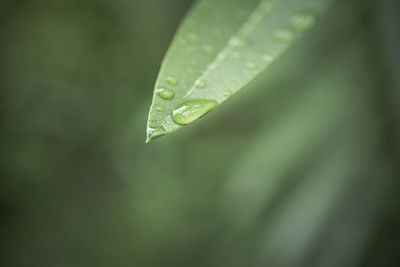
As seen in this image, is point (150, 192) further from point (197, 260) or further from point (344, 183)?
point (344, 183)

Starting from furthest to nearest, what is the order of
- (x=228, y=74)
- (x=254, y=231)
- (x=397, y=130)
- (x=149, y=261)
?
(x=149, y=261) → (x=254, y=231) → (x=397, y=130) → (x=228, y=74)

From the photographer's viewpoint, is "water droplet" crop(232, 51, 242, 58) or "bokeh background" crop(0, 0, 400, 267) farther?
"bokeh background" crop(0, 0, 400, 267)

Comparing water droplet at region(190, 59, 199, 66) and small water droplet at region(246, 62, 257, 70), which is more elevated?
small water droplet at region(246, 62, 257, 70)

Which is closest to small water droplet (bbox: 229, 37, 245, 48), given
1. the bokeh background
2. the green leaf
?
the green leaf

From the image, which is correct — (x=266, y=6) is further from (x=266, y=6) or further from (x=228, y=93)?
(x=228, y=93)

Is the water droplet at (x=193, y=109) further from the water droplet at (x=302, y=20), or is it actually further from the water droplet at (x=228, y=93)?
the water droplet at (x=302, y=20)

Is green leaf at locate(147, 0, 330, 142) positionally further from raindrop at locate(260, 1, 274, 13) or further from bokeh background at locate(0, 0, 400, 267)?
bokeh background at locate(0, 0, 400, 267)

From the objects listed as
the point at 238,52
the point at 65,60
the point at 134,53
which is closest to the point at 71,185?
the point at 65,60
